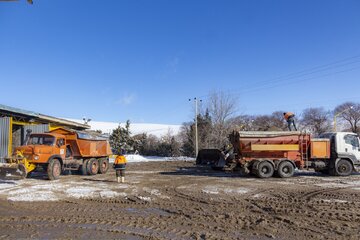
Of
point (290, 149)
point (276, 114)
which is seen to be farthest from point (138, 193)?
point (276, 114)

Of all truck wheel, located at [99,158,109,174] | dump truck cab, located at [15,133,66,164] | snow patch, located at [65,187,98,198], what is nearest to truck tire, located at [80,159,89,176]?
dump truck cab, located at [15,133,66,164]

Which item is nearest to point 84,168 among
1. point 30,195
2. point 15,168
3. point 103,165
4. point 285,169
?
point 103,165

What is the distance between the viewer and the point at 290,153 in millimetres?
19219

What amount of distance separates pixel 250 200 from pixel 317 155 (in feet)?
32.7

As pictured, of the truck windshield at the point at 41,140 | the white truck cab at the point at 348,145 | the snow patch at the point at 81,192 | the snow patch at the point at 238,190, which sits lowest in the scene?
the snow patch at the point at 238,190

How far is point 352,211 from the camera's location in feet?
30.6

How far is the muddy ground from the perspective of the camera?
712 cm

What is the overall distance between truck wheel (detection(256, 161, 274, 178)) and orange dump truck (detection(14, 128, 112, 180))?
9.47 metres

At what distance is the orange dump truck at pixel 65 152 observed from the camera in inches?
667

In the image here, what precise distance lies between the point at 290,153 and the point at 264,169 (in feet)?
5.59

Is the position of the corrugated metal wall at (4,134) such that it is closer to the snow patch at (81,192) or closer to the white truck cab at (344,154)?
the snow patch at (81,192)

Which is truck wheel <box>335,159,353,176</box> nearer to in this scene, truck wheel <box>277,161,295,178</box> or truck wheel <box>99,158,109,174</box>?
truck wheel <box>277,161,295,178</box>

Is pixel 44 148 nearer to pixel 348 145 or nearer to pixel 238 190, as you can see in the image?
pixel 238 190

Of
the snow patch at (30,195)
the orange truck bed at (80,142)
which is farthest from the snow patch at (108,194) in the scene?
the orange truck bed at (80,142)
